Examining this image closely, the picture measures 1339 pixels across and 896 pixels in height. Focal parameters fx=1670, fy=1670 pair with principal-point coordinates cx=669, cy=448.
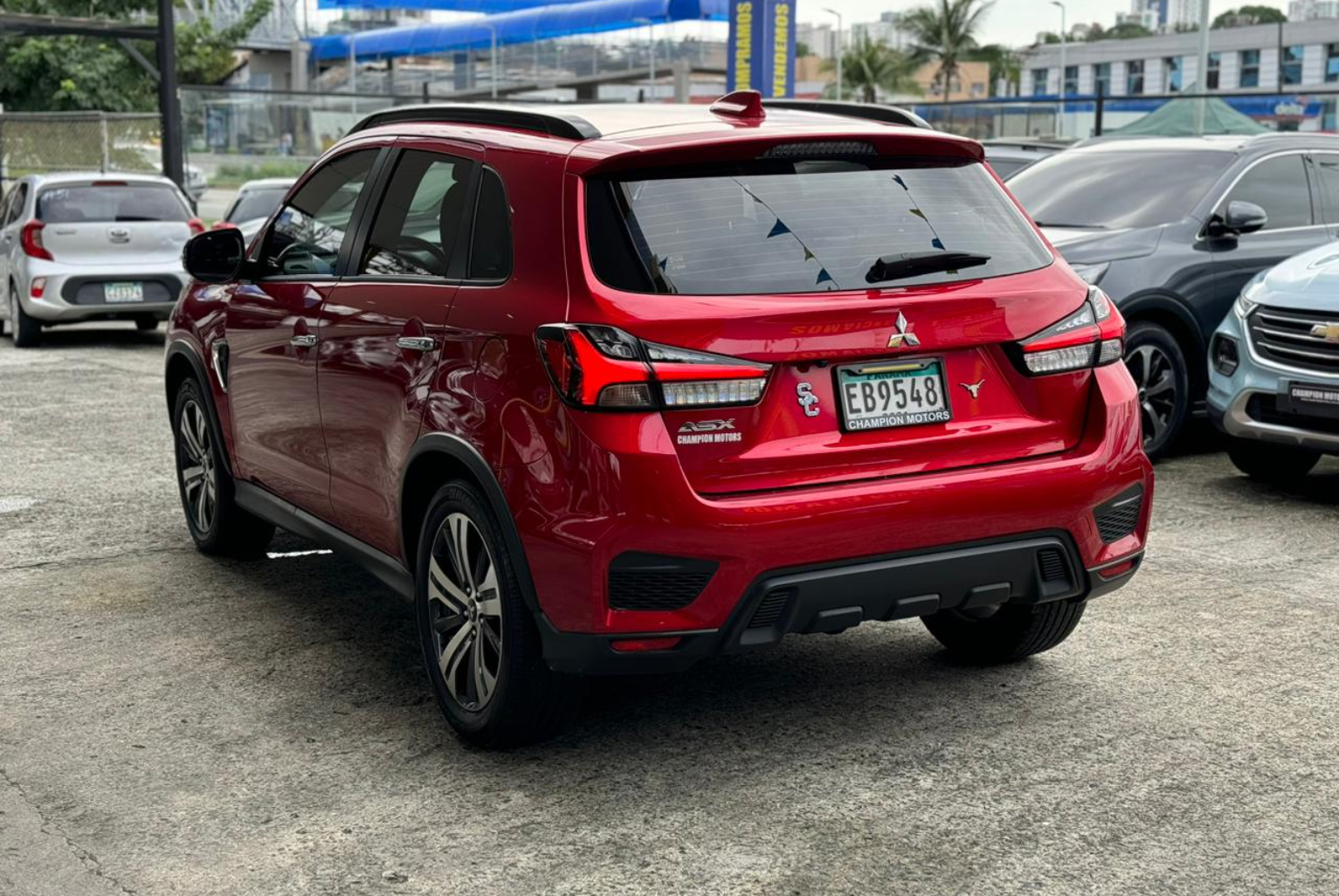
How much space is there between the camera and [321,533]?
5.54 meters

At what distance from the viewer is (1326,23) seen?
238ft

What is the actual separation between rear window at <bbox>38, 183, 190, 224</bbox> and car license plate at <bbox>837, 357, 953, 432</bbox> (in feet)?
42.4

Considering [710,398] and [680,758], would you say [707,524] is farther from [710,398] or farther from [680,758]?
[680,758]

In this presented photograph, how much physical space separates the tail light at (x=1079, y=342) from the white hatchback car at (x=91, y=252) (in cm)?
1233

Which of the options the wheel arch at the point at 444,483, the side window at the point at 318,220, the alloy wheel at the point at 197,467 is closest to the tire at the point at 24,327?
the alloy wheel at the point at 197,467

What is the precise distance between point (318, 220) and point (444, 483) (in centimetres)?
152

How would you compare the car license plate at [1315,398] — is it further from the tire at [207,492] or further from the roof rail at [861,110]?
the tire at [207,492]

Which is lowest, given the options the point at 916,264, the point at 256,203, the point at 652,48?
the point at 256,203

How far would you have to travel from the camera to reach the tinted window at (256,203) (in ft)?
69.1

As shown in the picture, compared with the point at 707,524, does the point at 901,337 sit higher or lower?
higher

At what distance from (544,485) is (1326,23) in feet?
251

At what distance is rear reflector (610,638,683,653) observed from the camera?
4059 mm

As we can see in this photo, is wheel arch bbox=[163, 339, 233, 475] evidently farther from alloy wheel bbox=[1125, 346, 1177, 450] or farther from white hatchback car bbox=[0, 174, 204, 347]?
white hatchback car bbox=[0, 174, 204, 347]

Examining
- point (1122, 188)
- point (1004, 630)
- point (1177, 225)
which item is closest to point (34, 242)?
point (1122, 188)
